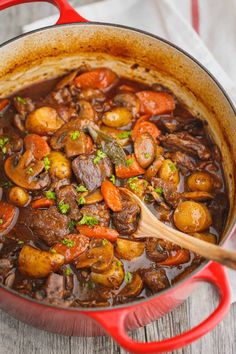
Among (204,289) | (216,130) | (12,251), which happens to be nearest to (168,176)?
(216,130)

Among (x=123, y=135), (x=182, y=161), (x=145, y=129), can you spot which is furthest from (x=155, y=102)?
(x=182, y=161)

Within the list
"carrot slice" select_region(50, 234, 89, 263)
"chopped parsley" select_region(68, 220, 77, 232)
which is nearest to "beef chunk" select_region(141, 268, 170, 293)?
"carrot slice" select_region(50, 234, 89, 263)

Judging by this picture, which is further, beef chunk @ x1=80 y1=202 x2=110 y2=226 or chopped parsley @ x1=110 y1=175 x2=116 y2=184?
chopped parsley @ x1=110 y1=175 x2=116 y2=184

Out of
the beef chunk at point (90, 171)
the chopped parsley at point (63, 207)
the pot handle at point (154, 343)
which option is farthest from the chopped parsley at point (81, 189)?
the pot handle at point (154, 343)

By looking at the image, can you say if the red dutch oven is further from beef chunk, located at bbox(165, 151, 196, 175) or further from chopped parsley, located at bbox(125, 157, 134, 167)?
chopped parsley, located at bbox(125, 157, 134, 167)

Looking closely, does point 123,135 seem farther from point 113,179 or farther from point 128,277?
point 128,277

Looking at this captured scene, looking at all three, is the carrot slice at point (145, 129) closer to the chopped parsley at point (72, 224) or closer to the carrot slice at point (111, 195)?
the carrot slice at point (111, 195)

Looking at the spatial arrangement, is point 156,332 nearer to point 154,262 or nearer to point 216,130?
point 154,262
